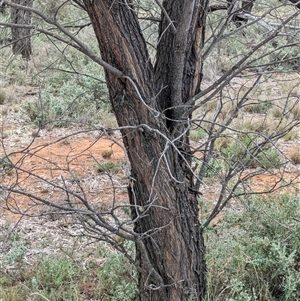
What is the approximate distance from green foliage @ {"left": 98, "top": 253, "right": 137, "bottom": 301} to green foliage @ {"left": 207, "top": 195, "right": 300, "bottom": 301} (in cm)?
50

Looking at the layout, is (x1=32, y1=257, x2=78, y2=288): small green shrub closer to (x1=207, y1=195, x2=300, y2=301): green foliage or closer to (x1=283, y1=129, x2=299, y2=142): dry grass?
(x1=207, y1=195, x2=300, y2=301): green foliage

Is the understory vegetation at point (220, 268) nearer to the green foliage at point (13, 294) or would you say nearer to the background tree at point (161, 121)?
the green foliage at point (13, 294)

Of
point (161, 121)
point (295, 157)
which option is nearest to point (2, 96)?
point (295, 157)

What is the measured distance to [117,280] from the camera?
10.8ft

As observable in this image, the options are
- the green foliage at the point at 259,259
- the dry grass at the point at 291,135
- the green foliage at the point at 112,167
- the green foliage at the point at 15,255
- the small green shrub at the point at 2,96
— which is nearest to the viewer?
the green foliage at the point at 259,259

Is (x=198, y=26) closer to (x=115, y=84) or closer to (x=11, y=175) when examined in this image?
(x=115, y=84)

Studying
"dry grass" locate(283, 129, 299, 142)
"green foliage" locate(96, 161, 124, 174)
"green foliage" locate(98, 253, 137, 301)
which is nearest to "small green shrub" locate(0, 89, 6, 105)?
"green foliage" locate(96, 161, 124, 174)

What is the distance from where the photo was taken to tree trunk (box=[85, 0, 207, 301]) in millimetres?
2305

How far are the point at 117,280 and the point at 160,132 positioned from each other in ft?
4.70

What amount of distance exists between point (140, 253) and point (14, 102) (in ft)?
19.5

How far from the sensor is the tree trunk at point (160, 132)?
230 centimetres

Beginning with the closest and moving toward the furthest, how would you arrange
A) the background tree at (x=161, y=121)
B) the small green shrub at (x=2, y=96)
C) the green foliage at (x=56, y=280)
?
the background tree at (x=161, y=121), the green foliage at (x=56, y=280), the small green shrub at (x=2, y=96)

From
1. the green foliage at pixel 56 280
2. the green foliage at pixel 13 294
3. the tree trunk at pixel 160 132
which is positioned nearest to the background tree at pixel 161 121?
the tree trunk at pixel 160 132

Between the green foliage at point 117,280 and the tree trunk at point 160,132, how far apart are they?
318 millimetres
